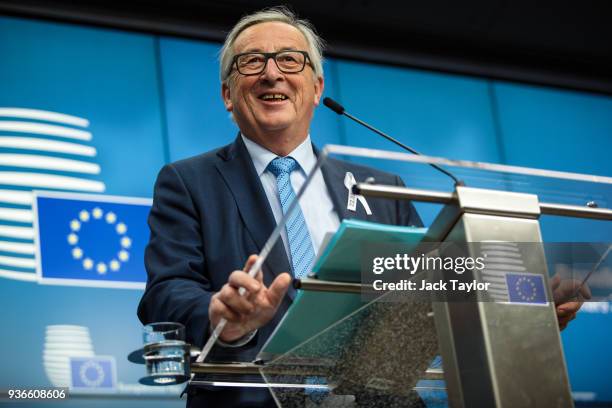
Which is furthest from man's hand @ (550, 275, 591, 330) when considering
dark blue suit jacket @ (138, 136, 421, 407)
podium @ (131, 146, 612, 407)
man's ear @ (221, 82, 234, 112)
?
man's ear @ (221, 82, 234, 112)

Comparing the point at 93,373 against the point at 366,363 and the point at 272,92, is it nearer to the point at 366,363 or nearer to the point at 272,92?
the point at 272,92

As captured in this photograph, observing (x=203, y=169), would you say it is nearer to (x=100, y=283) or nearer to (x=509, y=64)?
(x=100, y=283)

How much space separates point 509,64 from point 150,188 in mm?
2201

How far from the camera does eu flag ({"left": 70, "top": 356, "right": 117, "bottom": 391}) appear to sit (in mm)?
3195

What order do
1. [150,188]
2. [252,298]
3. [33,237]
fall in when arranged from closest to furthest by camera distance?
[252,298] < [33,237] < [150,188]

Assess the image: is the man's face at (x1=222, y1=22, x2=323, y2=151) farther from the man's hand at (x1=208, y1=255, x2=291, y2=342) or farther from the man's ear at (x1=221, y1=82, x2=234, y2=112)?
the man's hand at (x1=208, y1=255, x2=291, y2=342)

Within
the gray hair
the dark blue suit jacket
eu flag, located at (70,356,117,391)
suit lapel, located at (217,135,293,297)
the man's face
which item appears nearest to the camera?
the dark blue suit jacket

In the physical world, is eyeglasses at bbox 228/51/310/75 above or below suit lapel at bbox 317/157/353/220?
above

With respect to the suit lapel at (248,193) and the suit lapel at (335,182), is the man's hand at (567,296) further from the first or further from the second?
the suit lapel at (248,193)

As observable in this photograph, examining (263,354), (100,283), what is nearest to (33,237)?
(100,283)

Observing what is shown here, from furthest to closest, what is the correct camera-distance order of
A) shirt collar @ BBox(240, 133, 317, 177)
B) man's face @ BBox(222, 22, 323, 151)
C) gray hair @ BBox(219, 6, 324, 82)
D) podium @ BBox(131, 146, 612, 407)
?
gray hair @ BBox(219, 6, 324, 82) → man's face @ BBox(222, 22, 323, 151) → shirt collar @ BBox(240, 133, 317, 177) → podium @ BBox(131, 146, 612, 407)

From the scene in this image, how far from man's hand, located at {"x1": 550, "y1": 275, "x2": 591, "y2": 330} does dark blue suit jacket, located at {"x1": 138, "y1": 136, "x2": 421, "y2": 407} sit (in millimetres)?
321

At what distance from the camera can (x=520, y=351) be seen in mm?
1124

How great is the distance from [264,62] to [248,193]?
0.41 m
